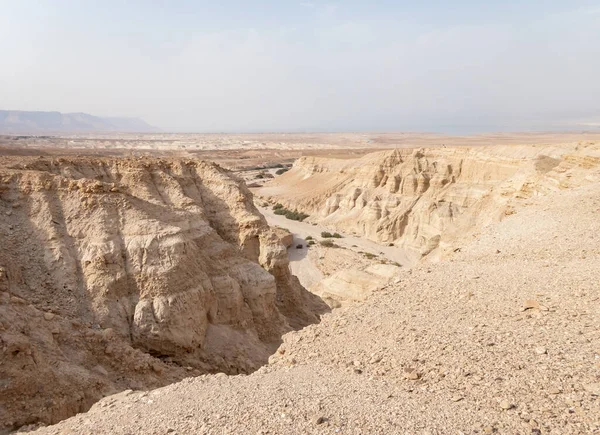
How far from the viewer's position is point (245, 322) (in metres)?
15.5

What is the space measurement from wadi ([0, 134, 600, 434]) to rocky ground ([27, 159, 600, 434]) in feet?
0.13

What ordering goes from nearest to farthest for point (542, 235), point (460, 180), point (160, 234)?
point (160, 234), point (542, 235), point (460, 180)

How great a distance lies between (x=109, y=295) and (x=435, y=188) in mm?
34203

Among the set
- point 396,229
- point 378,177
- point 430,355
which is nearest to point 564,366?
point 430,355

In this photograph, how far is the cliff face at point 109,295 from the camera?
981cm

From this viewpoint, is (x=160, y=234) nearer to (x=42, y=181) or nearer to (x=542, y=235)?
(x=42, y=181)

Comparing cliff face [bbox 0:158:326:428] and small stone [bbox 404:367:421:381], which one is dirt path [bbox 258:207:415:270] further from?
small stone [bbox 404:367:421:381]

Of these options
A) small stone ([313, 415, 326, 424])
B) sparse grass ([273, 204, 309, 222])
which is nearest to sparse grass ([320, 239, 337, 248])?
sparse grass ([273, 204, 309, 222])

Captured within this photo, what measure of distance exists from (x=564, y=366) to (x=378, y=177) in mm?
41243

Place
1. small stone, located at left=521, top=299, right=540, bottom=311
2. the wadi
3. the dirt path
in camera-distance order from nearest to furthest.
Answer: the wadi
small stone, located at left=521, top=299, right=540, bottom=311
the dirt path

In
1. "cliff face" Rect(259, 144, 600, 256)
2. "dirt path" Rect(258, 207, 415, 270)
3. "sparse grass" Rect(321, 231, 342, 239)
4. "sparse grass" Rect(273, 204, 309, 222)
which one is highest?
"cliff face" Rect(259, 144, 600, 256)

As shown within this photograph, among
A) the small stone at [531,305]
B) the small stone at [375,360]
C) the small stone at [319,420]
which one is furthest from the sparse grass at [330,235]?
the small stone at [319,420]

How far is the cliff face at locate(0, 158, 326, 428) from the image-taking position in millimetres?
9812

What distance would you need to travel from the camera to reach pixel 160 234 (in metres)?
13.6
